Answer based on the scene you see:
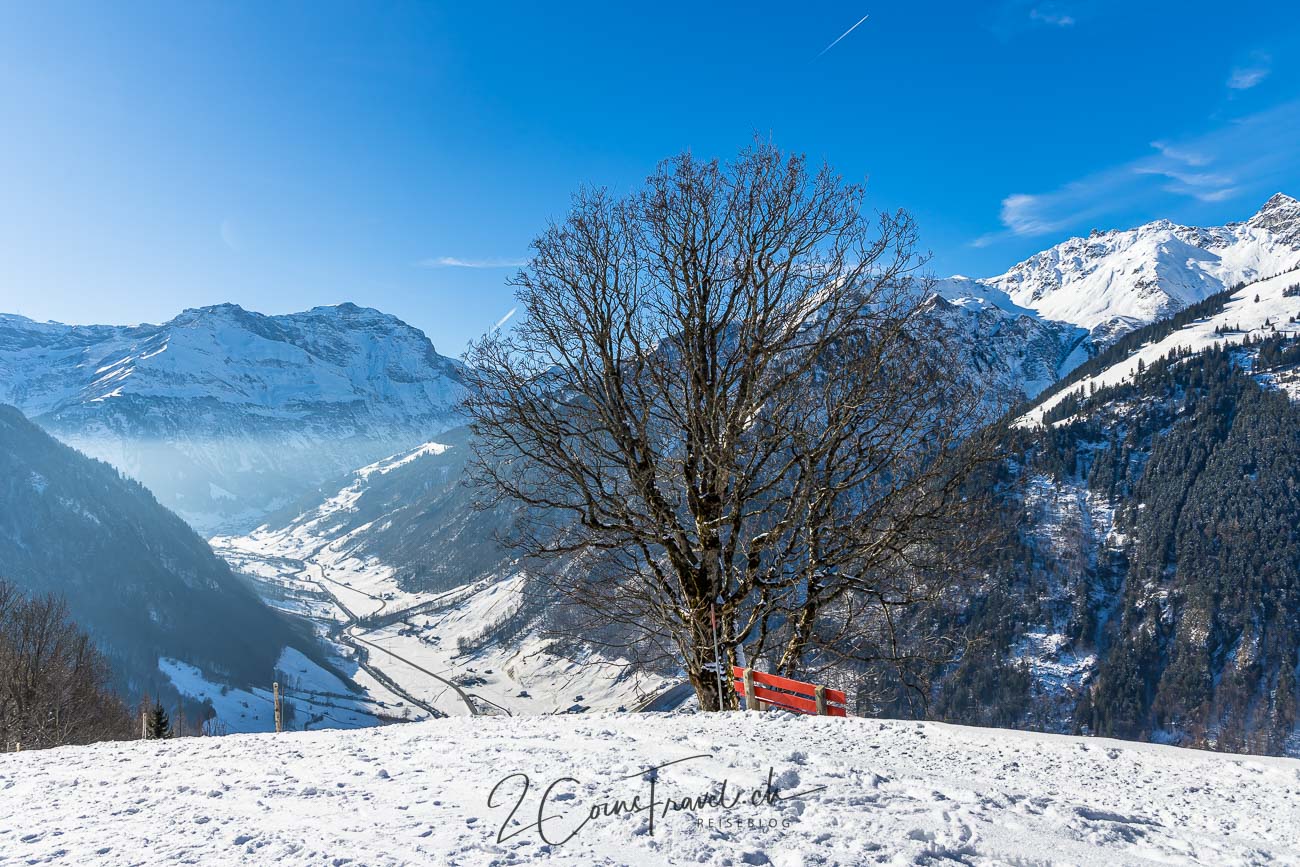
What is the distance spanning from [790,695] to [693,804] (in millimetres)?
5196

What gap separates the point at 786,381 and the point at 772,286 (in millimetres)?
1736

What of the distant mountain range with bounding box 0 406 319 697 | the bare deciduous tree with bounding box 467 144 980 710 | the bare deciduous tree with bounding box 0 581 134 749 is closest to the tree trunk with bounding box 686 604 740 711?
the bare deciduous tree with bounding box 467 144 980 710

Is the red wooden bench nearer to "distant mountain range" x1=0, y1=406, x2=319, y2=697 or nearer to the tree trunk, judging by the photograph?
the tree trunk

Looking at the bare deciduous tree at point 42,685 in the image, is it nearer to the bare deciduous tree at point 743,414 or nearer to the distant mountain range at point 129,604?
the bare deciduous tree at point 743,414

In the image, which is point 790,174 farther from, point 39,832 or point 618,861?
point 39,832

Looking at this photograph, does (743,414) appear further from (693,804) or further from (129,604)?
(129,604)

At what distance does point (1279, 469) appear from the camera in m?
193

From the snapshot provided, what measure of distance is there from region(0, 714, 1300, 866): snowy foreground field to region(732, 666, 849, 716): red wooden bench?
1.47 m

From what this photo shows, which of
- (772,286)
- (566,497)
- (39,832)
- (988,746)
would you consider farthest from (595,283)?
(39,832)

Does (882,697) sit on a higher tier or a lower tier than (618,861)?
lower

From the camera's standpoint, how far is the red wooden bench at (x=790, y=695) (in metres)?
11.2

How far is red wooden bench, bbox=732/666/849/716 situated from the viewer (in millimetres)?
11228

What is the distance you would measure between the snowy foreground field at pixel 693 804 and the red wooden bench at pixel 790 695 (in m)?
1.47

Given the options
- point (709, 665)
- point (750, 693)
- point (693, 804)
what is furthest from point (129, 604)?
point (693, 804)
